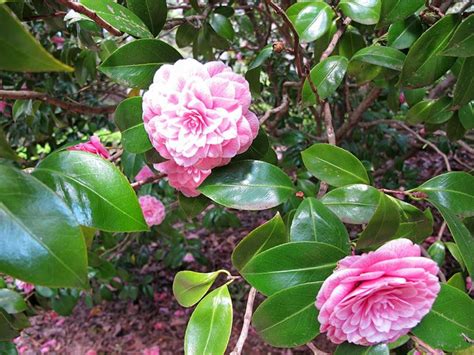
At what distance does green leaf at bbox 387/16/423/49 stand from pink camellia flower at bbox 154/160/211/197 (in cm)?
39

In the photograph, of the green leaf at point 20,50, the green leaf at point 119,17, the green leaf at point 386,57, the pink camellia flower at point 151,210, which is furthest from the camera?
the pink camellia flower at point 151,210

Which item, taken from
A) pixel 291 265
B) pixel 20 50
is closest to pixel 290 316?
pixel 291 265

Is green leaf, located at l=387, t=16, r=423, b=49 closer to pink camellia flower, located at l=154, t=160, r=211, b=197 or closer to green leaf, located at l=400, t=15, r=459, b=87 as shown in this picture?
green leaf, located at l=400, t=15, r=459, b=87

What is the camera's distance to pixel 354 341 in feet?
1.58

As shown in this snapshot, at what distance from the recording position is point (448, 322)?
487mm

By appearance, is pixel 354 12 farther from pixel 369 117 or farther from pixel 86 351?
pixel 86 351

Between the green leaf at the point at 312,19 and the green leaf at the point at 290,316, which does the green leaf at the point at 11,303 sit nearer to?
the green leaf at the point at 290,316

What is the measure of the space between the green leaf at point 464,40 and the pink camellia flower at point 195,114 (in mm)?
281

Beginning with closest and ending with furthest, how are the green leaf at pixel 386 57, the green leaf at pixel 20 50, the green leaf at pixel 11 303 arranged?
the green leaf at pixel 20 50, the green leaf at pixel 386 57, the green leaf at pixel 11 303

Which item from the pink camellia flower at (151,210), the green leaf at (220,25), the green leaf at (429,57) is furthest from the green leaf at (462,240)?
the pink camellia flower at (151,210)

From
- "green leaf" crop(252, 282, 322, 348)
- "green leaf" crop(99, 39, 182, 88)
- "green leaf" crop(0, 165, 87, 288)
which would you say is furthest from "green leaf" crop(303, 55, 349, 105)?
"green leaf" crop(0, 165, 87, 288)

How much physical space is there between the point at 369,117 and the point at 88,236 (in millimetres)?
1463

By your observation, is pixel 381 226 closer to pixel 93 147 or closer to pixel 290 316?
pixel 290 316

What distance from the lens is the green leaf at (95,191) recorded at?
0.45 m
